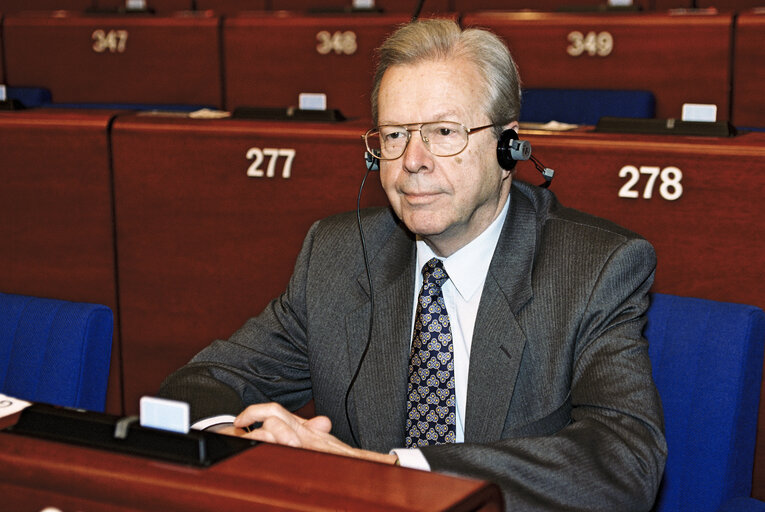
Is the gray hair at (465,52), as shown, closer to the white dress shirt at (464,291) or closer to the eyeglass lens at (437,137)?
the eyeglass lens at (437,137)

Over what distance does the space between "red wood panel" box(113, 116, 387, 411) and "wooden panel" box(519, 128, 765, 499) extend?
21.9 inches

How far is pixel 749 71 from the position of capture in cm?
357

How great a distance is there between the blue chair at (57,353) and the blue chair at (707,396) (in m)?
0.91

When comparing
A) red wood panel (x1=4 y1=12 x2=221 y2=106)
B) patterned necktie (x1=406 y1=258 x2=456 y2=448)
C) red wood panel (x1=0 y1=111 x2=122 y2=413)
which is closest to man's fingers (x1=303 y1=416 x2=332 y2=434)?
patterned necktie (x1=406 y1=258 x2=456 y2=448)

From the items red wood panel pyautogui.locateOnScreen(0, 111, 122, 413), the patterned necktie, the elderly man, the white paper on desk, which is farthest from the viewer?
red wood panel pyautogui.locateOnScreen(0, 111, 122, 413)

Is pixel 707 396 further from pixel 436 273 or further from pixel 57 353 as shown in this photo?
pixel 57 353

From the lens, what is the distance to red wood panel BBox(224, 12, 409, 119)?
4.19 metres

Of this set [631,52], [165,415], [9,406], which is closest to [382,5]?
[631,52]

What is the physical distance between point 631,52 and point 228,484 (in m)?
3.24

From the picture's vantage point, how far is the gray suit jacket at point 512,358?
4.11 ft

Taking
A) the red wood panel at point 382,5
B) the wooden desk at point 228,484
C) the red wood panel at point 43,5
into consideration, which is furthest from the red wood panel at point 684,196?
the red wood panel at point 43,5

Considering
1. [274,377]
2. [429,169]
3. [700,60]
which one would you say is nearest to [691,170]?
[429,169]

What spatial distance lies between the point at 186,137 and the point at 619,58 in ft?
5.88

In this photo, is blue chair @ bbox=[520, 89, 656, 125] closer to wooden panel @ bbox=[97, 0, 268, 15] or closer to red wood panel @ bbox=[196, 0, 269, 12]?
red wood panel @ bbox=[196, 0, 269, 12]
